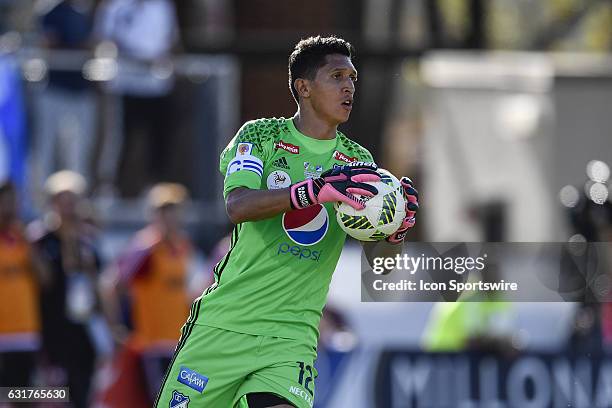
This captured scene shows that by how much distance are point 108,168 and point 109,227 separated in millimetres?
495

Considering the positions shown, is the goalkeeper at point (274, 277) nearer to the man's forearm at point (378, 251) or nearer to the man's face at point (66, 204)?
the man's forearm at point (378, 251)

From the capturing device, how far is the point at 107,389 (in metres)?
10.9

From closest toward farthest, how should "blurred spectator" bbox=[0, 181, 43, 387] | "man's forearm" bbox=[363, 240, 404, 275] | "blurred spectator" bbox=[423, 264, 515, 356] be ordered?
"man's forearm" bbox=[363, 240, 404, 275], "blurred spectator" bbox=[423, 264, 515, 356], "blurred spectator" bbox=[0, 181, 43, 387]

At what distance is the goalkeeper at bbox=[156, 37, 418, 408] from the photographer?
601 centimetres

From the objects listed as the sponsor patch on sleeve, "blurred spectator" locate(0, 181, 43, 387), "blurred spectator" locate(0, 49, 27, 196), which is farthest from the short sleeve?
"blurred spectator" locate(0, 49, 27, 196)

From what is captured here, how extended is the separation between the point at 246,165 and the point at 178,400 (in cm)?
108

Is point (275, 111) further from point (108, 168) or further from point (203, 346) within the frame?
point (203, 346)

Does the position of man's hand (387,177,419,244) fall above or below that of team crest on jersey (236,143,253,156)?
below

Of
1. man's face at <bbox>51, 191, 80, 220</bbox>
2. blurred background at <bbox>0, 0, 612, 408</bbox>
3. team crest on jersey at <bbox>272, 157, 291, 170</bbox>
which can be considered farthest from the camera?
man's face at <bbox>51, 191, 80, 220</bbox>

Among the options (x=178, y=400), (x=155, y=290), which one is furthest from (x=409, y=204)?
(x=155, y=290)

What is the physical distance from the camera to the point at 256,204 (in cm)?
578

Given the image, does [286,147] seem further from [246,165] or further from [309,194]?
[309,194]

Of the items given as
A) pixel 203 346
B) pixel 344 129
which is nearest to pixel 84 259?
pixel 344 129

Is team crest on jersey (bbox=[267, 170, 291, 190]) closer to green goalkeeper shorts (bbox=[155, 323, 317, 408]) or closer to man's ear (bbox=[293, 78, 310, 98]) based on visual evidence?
man's ear (bbox=[293, 78, 310, 98])
